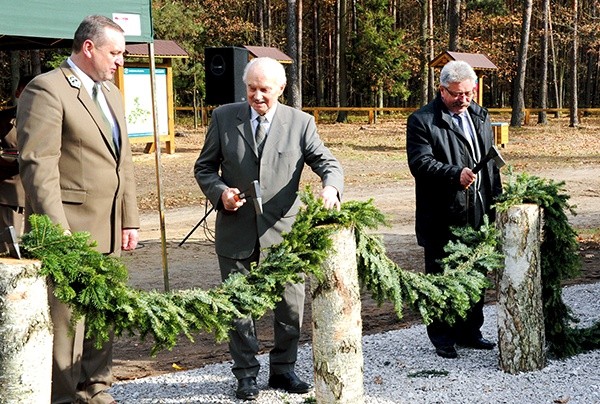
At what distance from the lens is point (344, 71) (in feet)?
140

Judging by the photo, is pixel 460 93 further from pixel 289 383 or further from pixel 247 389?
pixel 247 389

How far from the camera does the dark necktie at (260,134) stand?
16.4ft

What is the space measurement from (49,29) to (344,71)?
1462 inches

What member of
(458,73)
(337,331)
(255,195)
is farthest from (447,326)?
(255,195)

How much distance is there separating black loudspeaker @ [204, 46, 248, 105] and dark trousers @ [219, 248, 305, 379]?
5675 mm

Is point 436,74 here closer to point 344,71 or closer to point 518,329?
point 344,71

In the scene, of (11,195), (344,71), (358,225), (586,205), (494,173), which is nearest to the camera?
(358,225)

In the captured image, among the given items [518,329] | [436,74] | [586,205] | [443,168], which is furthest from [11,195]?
[436,74]

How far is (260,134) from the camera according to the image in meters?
5.01

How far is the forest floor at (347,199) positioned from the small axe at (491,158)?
0.70m

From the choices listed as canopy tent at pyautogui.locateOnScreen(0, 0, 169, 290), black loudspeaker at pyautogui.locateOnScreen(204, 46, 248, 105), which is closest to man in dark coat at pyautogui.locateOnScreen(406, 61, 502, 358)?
canopy tent at pyautogui.locateOnScreen(0, 0, 169, 290)

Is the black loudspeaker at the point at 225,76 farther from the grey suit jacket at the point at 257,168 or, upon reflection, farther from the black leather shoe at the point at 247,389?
the black leather shoe at the point at 247,389

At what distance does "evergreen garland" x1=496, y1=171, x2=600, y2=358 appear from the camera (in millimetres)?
5484

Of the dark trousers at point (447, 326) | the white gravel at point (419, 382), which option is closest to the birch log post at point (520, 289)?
the white gravel at point (419, 382)
